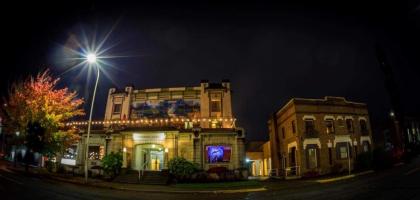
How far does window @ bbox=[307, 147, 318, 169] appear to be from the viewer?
31000mm

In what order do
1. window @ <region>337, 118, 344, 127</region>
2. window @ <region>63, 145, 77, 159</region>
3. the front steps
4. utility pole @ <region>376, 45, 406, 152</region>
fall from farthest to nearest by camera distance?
1. utility pole @ <region>376, 45, 406, 152</region>
2. window @ <region>63, 145, 77, 159</region>
3. window @ <region>337, 118, 344, 127</region>
4. the front steps

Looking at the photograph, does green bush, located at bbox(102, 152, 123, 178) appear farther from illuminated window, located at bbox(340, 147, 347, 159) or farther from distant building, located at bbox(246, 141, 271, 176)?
illuminated window, located at bbox(340, 147, 347, 159)

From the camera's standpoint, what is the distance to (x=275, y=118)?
133 ft

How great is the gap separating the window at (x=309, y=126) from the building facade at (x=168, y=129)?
7.97 m

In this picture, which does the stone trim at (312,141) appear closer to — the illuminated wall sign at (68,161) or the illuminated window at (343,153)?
the illuminated window at (343,153)

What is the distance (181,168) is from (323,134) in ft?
56.6

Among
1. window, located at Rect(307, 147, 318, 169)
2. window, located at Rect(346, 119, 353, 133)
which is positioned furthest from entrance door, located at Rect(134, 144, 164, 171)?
window, located at Rect(346, 119, 353, 133)

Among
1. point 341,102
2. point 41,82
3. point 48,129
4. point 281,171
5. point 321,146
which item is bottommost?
point 281,171

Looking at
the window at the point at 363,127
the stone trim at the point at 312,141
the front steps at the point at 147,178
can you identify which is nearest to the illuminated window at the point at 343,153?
the stone trim at the point at 312,141

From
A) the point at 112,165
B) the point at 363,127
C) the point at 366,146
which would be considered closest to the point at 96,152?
the point at 112,165

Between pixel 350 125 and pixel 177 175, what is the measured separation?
2244 centimetres

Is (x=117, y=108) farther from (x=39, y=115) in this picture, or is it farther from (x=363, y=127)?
(x=363, y=127)

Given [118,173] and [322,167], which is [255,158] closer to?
[322,167]

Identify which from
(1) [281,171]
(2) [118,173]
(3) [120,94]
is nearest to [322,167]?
(1) [281,171]
